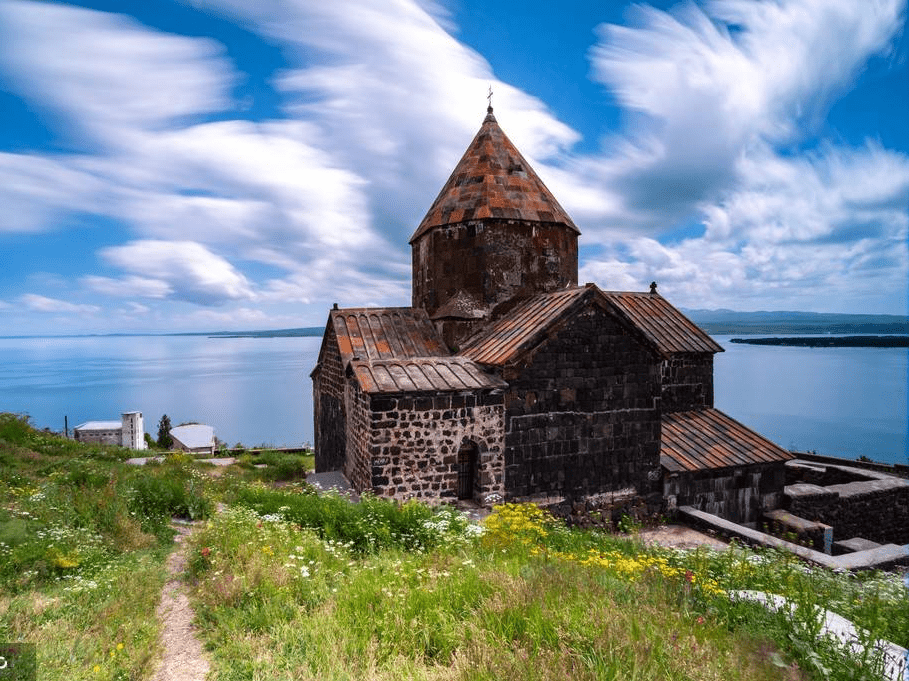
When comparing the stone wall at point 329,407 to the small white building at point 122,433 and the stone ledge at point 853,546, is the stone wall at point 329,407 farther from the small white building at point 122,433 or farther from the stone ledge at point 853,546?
the small white building at point 122,433

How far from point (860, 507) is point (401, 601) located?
42.0ft

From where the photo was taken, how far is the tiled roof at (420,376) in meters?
8.10

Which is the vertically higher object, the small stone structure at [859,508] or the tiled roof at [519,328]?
the tiled roof at [519,328]

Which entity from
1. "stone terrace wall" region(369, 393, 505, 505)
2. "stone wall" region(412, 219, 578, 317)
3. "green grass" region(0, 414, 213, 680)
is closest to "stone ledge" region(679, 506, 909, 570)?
"stone terrace wall" region(369, 393, 505, 505)

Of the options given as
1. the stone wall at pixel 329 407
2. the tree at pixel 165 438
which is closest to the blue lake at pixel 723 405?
the tree at pixel 165 438

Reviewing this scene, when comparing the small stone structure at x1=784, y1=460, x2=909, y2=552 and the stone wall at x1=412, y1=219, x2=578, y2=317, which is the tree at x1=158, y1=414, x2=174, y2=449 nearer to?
the stone wall at x1=412, y1=219, x2=578, y2=317

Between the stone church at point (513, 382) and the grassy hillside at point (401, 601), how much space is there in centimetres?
200

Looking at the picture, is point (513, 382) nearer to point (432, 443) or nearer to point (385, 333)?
point (432, 443)

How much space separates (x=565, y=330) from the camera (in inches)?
356

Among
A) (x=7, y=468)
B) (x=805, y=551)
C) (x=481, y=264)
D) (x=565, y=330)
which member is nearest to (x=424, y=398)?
(x=565, y=330)

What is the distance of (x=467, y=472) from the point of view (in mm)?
8812

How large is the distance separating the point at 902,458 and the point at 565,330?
50350 millimetres

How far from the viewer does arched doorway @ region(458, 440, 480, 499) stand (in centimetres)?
871

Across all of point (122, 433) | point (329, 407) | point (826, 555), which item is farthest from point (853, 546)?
point (122, 433)
